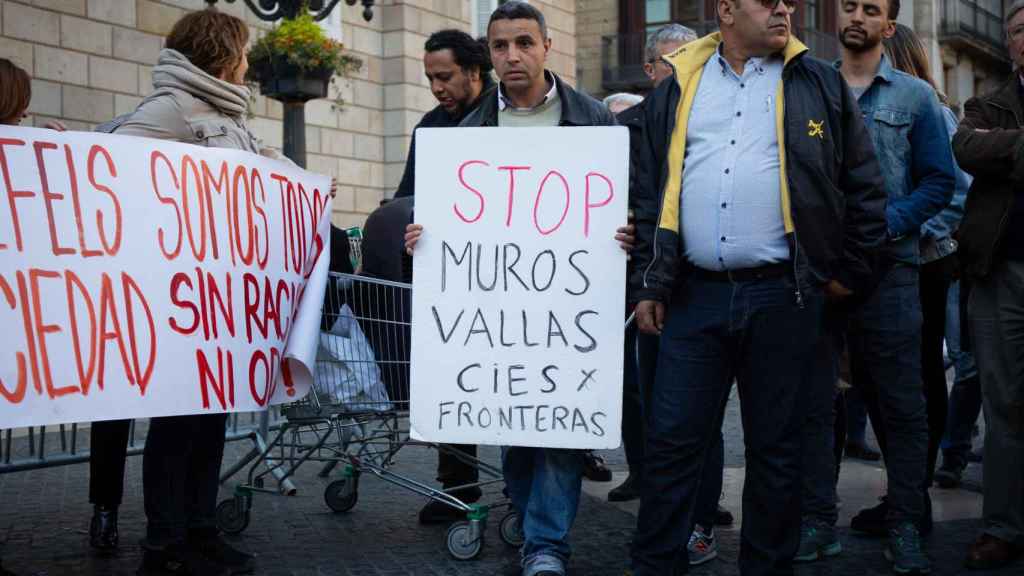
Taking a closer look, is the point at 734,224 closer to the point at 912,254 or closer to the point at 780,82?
the point at 780,82

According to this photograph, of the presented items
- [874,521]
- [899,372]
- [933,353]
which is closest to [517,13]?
[899,372]

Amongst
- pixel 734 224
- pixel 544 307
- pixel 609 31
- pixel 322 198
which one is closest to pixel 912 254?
pixel 734 224

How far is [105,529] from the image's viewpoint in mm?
4832

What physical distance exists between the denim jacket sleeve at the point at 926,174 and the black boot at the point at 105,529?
3.07 metres

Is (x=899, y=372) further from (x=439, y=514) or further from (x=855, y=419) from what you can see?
(x=855, y=419)

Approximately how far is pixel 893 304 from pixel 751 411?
960 millimetres

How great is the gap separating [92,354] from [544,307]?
144cm

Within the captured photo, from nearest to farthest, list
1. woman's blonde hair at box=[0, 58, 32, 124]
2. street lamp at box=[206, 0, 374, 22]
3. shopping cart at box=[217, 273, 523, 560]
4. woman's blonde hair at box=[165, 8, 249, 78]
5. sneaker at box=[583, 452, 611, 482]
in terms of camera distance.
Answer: woman's blonde hair at box=[0, 58, 32, 124] → woman's blonde hair at box=[165, 8, 249, 78] → shopping cart at box=[217, 273, 523, 560] → sneaker at box=[583, 452, 611, 482] → street lamp at box=[206, 0, 374, 22]

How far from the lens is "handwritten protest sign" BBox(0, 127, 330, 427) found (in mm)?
3852

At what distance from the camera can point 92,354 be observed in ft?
13.0


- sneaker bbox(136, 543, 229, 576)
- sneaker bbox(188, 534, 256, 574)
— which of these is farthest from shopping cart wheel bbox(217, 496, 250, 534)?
sneaker bbox(136, 543, 229, 576)

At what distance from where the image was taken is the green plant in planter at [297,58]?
1071 cm

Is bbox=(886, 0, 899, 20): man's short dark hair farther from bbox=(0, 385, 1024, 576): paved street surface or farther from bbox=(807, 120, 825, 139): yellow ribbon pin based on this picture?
bbox=(0, 385, 1024, 576): paved street surface

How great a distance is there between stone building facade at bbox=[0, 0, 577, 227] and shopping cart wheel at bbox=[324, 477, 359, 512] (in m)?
6.13
